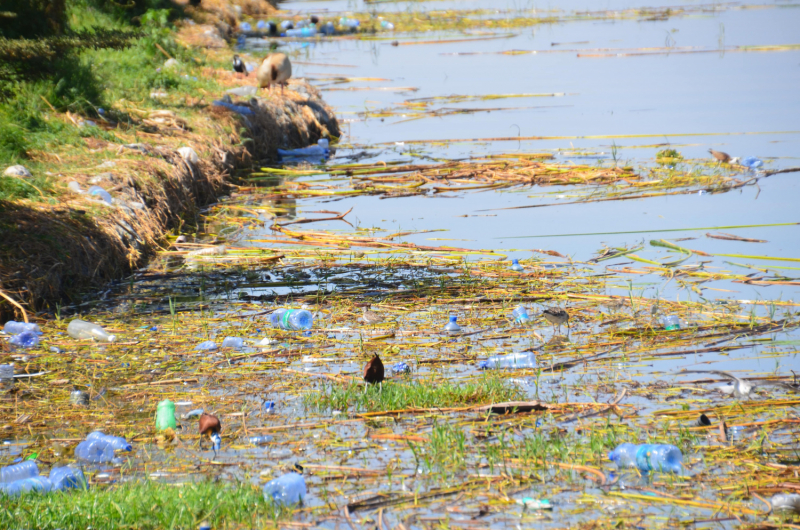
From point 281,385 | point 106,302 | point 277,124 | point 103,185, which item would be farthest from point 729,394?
point 277,124

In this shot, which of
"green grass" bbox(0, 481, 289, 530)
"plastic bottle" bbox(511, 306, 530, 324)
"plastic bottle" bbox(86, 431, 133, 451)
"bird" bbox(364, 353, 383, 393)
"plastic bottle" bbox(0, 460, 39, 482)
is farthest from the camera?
"plastic bottle" bbox(511, 306, 530, 324)

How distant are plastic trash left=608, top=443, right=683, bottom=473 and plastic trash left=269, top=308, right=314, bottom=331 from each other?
7.60ft

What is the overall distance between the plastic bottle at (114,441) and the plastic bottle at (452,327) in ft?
6.53

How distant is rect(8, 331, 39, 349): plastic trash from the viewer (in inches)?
193

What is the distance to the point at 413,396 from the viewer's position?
395cm

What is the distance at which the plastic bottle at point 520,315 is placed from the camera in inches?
199

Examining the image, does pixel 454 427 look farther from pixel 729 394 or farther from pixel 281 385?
pixel 729 394

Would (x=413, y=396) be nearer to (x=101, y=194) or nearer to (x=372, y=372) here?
(x=372, y=372)

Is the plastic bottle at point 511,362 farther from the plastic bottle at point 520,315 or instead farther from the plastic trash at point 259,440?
the plastic trash at point 259,440

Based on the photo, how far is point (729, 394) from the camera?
156 inches

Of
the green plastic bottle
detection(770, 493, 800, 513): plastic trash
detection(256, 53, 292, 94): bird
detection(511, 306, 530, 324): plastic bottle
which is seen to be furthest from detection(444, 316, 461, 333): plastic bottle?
detection(256, 53, 292, 94): bird

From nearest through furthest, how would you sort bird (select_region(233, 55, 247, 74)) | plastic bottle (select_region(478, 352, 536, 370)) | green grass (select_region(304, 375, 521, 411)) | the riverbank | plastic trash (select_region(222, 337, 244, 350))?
green grass (select_region(304, 375, 521, 411)) → plastic bottle (select_region(478, 352, 536, 370)) → plastic trash (select_region(222, 337, 244, 350)) → the riverbank → bird (select_region(233, 55, 247, 74))

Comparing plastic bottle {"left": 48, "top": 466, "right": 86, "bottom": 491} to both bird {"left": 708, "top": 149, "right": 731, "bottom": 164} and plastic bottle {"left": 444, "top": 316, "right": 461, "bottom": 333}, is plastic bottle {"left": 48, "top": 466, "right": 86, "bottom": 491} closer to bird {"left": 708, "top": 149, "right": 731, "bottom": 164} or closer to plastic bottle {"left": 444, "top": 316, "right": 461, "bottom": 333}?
plastic bottle {"left": 444, "top": 316, "right": 461, "bottom": 333}

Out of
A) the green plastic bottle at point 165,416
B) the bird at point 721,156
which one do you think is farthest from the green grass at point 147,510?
the bird at point 721,156
